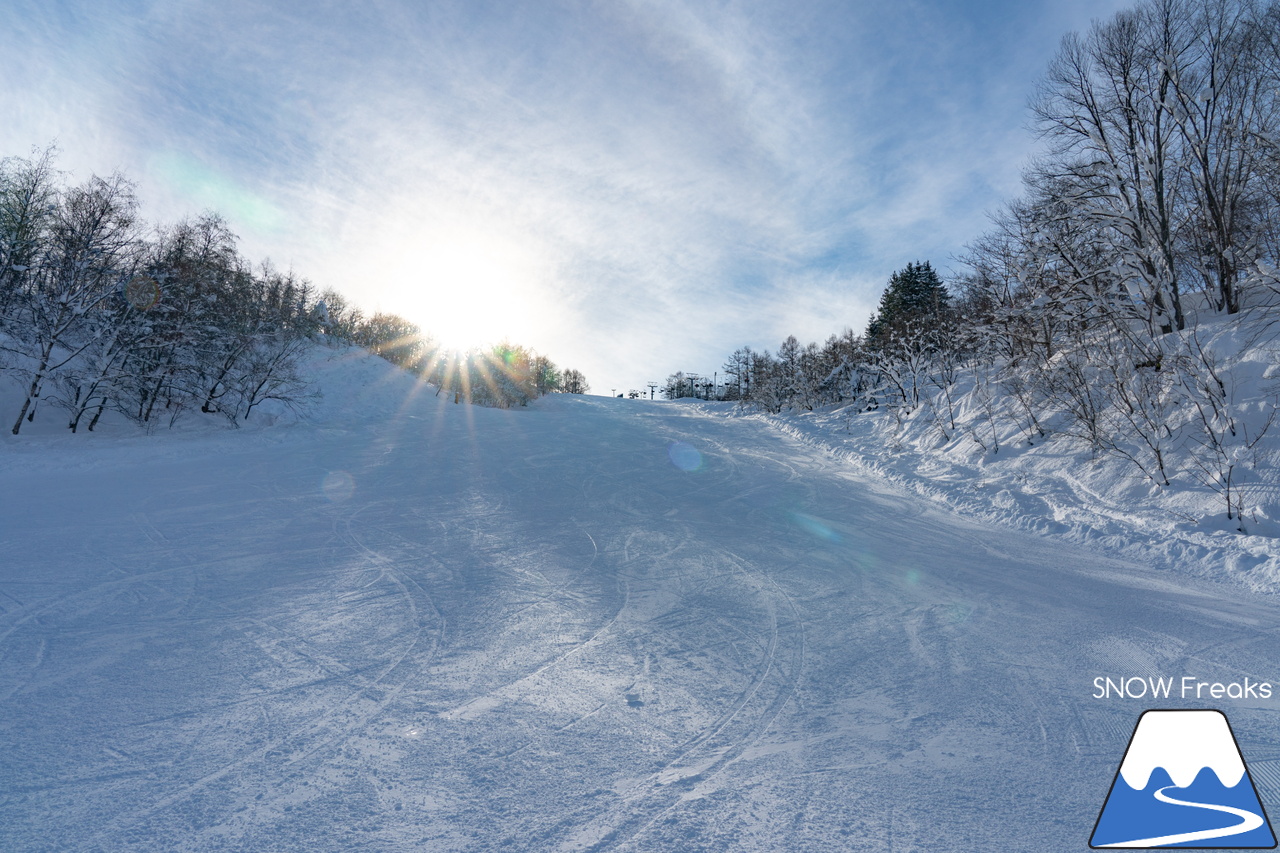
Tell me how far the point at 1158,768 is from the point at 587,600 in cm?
441

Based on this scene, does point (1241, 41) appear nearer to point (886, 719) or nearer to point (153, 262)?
point (886, 719)

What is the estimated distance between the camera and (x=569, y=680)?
3.91 m

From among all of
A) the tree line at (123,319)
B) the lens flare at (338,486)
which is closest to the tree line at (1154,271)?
the lens flare at (338,486)

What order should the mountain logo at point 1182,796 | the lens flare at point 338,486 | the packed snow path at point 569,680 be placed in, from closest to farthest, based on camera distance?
the mountain logo at point 1182,796 < the packed snow path at point 569,680 < the lens flare at point 338,486

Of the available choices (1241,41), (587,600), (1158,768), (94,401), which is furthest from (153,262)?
(1241,41)

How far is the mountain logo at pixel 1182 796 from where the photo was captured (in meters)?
2.46

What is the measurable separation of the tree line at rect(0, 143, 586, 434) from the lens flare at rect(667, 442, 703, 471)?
708 inches

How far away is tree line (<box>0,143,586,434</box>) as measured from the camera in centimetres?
1703

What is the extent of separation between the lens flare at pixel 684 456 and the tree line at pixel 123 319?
708 inches

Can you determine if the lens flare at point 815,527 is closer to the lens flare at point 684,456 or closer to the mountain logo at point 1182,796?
the mountain logo at point 1182,796

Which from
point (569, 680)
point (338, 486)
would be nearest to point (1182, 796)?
point (569, 680)

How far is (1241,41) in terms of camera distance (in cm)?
1336

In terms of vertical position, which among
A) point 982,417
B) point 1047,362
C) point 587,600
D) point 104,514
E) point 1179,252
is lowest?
point 104,514

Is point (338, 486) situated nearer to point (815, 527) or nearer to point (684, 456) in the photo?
point (815, 527)
